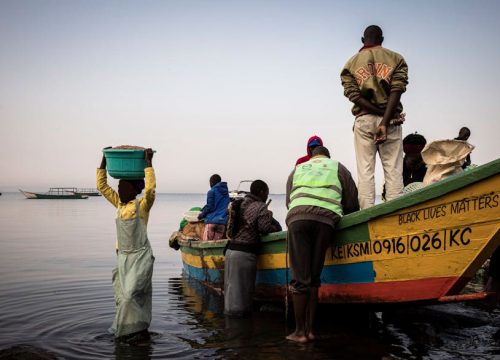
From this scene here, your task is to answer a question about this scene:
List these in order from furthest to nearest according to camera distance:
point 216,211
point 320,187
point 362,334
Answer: point 216,211 → point 362,334 → point 320,187

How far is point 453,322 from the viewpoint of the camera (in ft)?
22.3

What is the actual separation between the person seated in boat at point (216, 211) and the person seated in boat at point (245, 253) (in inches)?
98.9

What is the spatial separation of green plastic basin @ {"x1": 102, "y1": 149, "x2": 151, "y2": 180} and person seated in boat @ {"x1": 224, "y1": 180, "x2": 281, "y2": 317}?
1.83 meters

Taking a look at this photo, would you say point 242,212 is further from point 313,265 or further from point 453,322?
point 453,322

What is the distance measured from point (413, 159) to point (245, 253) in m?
2.82

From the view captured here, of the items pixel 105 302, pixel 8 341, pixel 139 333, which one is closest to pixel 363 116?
pixel 139 333

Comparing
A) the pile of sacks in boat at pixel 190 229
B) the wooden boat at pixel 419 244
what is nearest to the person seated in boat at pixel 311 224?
the wooden boat at pixel 419 244

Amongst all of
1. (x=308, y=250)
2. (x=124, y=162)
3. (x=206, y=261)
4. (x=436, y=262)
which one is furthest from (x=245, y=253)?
(x=436, y=262)

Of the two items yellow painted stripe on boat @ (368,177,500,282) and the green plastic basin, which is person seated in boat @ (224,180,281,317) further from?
yellow painted stripe on boat @ (368,177,500,282)

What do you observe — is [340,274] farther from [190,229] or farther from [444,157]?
[190,229]

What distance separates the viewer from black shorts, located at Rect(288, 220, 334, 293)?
5.36m

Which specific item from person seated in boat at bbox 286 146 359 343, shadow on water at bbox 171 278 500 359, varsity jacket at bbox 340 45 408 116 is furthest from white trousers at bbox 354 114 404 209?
shadow on water at bbox 171 278 500 359

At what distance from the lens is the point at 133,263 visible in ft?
18.6

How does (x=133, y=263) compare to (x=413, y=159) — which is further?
(x=413, y=159)
